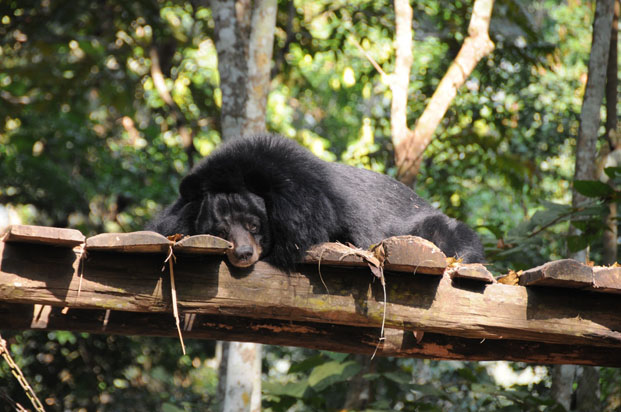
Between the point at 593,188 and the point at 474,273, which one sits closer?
the point at 474,273

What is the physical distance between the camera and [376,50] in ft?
25.7

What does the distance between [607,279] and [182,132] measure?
5227mm

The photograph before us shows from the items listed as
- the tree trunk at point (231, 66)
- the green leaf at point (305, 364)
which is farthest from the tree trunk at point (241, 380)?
the tree trunk at point (231, 66)

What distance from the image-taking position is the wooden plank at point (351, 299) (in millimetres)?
2498

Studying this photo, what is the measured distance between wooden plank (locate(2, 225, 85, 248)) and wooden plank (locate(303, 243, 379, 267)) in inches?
31.4

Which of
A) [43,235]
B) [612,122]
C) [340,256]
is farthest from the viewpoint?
[612,122]

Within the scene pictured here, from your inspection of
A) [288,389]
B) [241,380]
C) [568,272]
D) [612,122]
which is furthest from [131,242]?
[612,122]

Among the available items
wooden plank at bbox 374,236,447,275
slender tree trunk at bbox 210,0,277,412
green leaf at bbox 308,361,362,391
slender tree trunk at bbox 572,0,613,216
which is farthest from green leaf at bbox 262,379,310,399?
wooden plank at bbox 374,236,447,275

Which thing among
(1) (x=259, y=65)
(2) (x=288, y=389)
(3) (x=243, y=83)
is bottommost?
(2) (x=288, y=389)

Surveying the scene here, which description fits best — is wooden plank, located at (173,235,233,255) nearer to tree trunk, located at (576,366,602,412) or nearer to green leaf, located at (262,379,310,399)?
green leaf, located at (262,379,310,399)

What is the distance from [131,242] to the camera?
2.27 meters

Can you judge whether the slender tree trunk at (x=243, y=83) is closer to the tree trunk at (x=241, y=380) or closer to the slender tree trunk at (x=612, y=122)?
the tree trunk at (x=241, y=380)

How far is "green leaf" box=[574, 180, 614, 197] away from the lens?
367 cm

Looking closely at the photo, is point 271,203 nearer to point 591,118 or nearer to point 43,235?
point 43,235
